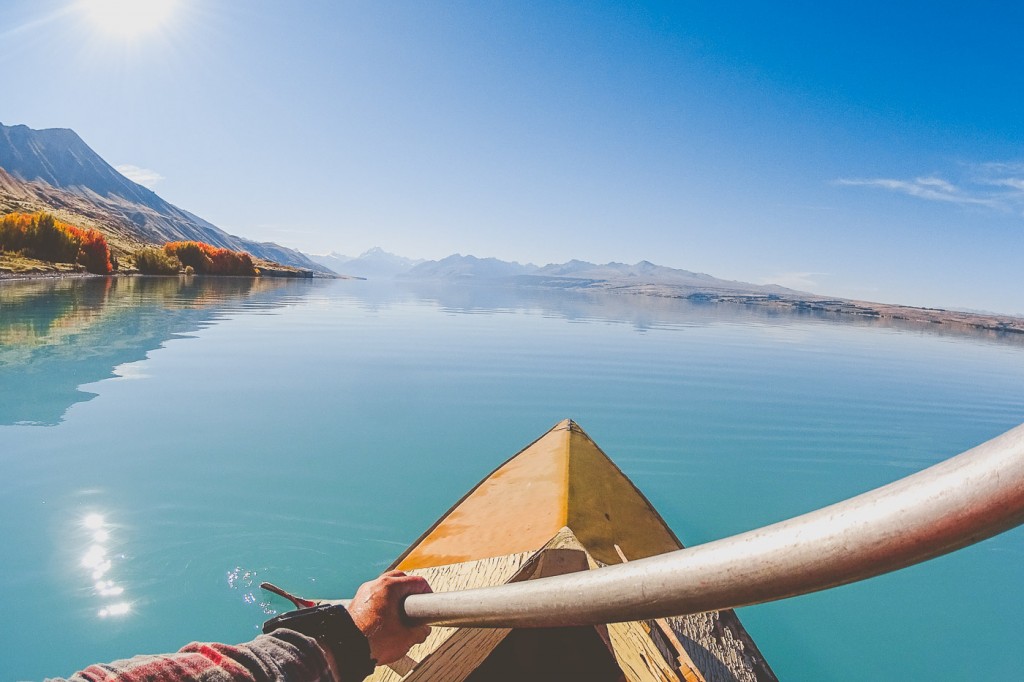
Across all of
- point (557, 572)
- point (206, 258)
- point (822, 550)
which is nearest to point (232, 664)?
point (822, 550)

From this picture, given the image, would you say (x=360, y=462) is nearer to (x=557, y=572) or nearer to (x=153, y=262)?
(x=557, y=572)

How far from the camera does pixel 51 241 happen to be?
6247 cm

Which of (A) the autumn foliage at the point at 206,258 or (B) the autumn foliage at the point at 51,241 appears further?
(A) the autumn foliage at the point at 206,258

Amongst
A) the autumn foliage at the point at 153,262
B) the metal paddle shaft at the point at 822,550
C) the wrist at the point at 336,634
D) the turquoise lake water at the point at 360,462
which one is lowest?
the turquoise lake water at the point at 360,462

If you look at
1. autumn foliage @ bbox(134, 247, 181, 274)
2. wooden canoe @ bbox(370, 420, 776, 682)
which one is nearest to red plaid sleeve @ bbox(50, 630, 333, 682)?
→ wooden canoe @ bbox(370, 420, 776, 682)

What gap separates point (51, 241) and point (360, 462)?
75.7 metres

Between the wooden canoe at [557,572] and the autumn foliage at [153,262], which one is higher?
the autumn foliage at [153,262]

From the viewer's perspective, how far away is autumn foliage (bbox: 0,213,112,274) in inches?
2336

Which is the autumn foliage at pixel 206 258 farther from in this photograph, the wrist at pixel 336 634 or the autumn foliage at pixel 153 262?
the wrist at pixel 336 634

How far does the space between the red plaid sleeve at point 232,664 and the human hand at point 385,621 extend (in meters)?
0.22

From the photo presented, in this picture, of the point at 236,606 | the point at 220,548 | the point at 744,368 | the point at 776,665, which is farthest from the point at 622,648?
the point at 744,368

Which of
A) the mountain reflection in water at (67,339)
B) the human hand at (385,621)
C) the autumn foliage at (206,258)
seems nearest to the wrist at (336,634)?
the human hand at (385,621)

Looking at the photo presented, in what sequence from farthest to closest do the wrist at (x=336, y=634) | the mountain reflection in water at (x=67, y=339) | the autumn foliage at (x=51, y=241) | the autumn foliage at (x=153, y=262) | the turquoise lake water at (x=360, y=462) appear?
the autumn foliage at (x=153, y=262) → the autumn foliage at (x=51, y=241) → the mountain reflection in water at (x=67, y=339) → the turquoise lake water at (x=360, y=462) → the wrist at (x=336, y=634)

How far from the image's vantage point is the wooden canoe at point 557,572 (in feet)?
10.4
